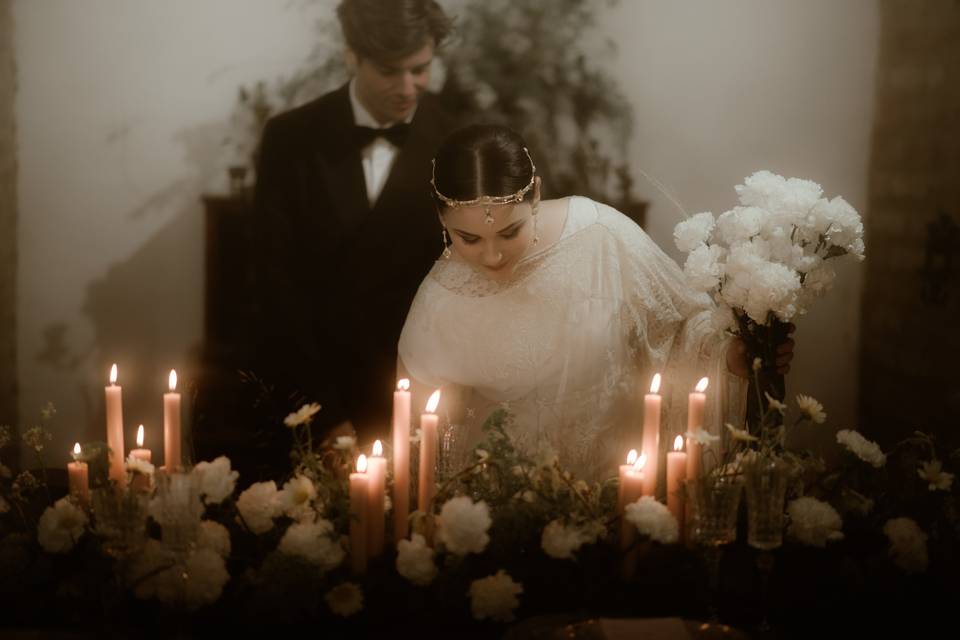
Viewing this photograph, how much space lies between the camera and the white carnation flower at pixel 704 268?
266 cm

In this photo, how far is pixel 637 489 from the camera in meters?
2.30

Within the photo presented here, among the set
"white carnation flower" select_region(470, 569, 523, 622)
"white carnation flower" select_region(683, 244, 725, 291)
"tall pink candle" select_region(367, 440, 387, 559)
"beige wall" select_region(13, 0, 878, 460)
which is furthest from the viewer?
"beige wall" select_region(13, 0, 878, 460)

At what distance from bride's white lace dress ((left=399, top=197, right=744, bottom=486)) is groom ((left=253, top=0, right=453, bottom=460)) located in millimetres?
202

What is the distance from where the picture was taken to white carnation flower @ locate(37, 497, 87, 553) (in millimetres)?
2326

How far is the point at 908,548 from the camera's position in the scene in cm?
231

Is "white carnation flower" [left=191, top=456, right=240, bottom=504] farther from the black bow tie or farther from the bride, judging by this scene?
the black bow tie

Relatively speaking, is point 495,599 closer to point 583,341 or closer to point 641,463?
point 641,463

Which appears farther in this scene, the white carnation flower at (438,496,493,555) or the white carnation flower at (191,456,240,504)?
the white carnation flower at (191,456,240,504)

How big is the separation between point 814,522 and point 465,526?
830mm

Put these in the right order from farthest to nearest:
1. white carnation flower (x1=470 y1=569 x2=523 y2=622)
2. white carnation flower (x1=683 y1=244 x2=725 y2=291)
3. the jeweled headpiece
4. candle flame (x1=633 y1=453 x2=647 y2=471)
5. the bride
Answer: the bride, the jeweled headpiece, white carnation flower (x1=683 y1=244 x2=725 y2=291), candle flame (x1=633 y1=453 x2=647 y2=471), white carnation flower (x1=470 y1=569 x2=523 y2=622)

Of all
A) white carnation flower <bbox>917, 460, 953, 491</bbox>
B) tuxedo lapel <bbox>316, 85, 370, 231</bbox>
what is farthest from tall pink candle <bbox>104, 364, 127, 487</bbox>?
white carnation flower <bbox>917, 460, 953, 491</bbox>

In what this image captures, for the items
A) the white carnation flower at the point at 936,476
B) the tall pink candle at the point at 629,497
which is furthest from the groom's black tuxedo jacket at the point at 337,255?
the white carnation flower at the point at 936,476

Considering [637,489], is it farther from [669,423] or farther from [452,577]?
[669,423]

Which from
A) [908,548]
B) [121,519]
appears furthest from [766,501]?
[121,519]
